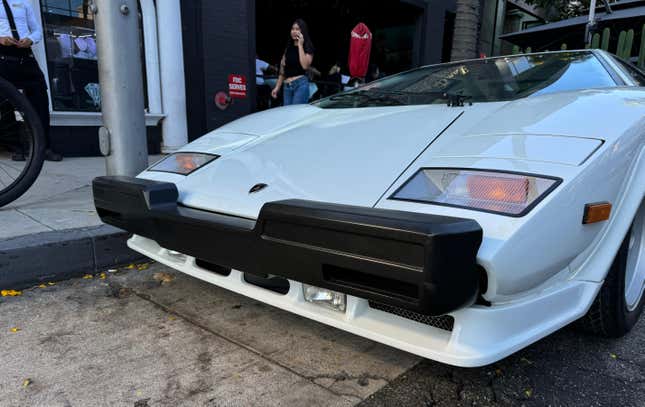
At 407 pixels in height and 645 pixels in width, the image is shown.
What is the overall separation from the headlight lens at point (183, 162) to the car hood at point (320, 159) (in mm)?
60

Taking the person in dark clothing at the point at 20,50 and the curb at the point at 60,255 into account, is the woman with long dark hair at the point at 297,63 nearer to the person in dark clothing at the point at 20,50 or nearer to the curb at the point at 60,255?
the person in dark clothing at the point at 20,50


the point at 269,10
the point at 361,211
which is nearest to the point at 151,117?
the point at 361,211

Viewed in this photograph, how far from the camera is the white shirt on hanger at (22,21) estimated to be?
4.03 m

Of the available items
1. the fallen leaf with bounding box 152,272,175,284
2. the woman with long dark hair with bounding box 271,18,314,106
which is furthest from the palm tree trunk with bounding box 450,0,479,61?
the fallen leaf with bounding box 152,272,175,284

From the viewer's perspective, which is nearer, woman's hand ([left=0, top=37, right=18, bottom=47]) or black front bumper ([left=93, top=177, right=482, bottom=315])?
black front bumper ([left=93, top=177, right=482, bottom=315])

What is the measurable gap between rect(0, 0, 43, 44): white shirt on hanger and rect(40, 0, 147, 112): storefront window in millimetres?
972

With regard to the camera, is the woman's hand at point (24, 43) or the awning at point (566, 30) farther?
the awning at point (566, 30)

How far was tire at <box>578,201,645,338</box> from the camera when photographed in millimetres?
1769

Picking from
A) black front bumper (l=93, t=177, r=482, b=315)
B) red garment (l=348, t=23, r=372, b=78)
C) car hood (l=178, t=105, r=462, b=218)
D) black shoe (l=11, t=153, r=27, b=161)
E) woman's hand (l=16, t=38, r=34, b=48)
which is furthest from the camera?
red garment (l=348, t=23, r=372, b=78)

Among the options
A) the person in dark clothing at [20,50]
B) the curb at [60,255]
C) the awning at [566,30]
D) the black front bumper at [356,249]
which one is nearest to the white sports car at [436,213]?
the black front bumper at [356,249]

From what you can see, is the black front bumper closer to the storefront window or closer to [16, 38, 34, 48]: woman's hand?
[16, 38, 34, 48]: woman's hand

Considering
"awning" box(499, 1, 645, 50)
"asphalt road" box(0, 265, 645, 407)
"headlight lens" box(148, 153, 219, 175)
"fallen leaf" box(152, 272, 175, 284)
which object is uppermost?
"awning" box(499, 1, 645, 50)

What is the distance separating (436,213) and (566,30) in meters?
9.55

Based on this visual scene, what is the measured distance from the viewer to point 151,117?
18.9 ft
